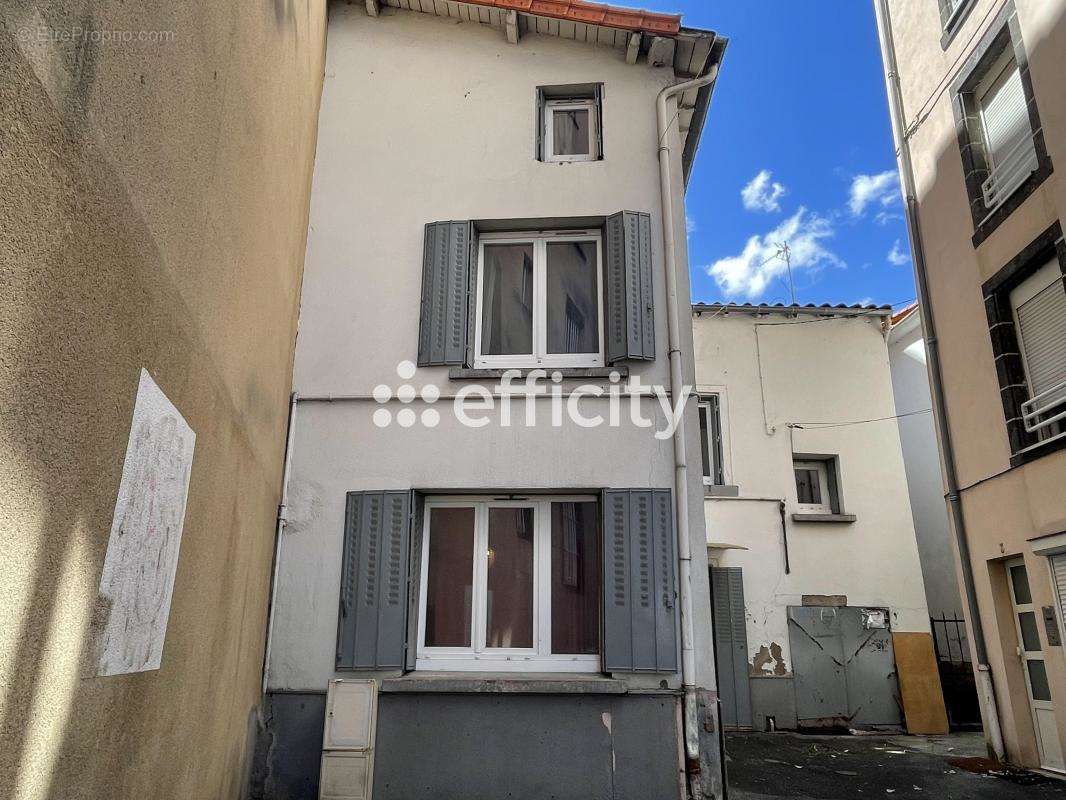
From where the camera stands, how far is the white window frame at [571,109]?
6.53 metres

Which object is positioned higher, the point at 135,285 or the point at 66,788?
the point at 135,285

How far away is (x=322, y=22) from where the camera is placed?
660 cm

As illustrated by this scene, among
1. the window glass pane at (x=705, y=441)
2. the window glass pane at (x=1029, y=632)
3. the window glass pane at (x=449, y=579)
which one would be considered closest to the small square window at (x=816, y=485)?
the window glass pane at (x=705, y=441)

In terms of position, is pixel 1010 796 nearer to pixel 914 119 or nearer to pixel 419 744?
pixel 419 744

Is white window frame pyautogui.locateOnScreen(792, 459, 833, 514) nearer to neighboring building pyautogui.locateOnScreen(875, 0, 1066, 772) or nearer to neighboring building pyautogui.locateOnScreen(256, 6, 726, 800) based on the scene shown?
neighboring building pyautogui.locateOnScreen(875, 0, 1066, 772)

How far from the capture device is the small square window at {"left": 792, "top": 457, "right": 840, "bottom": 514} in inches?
436

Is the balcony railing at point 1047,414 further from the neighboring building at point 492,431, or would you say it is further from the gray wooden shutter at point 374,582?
the gray wooden shutter at point 374,582

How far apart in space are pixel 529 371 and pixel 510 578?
1.55 meters

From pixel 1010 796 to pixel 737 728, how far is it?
4044 mm

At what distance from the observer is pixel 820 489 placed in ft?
36.9

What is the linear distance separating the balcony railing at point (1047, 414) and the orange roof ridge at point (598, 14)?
4756 mm

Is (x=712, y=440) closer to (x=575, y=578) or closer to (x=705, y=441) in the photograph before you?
(x=705, y=441)

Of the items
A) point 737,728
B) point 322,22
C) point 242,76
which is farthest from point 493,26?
point 737,728

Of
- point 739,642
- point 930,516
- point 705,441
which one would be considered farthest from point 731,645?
point 930,516
